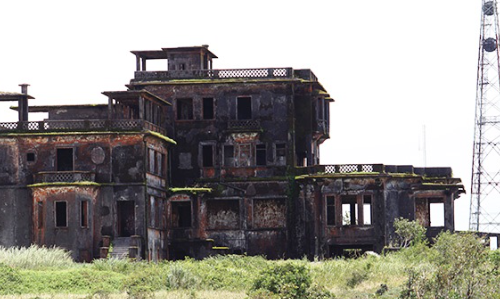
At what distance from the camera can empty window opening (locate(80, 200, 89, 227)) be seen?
54.6 m

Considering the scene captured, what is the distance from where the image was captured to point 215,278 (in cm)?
4169

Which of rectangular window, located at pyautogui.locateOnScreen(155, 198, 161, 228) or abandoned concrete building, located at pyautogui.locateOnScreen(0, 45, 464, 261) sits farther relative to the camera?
rectangular window, located at pyautogui.locateOnScreen(155, 198, 161, 228)

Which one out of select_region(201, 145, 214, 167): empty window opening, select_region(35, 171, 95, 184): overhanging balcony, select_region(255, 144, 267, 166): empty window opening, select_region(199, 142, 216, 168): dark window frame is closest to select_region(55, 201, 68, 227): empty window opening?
select_region(35, 171, 95, 184): overhanging balcony

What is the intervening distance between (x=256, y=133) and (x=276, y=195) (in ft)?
12.0

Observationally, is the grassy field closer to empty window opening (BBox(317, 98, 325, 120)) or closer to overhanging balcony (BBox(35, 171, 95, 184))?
overhanging balcony (BBox(35, 171, 95, 184))

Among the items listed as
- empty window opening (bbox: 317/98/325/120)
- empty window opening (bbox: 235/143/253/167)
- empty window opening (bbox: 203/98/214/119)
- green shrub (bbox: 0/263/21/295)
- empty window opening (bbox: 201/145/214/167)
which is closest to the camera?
green shrub (bbox: 0/263/21/295)

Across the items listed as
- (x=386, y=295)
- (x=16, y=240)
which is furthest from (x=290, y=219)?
(x=386, y=295)

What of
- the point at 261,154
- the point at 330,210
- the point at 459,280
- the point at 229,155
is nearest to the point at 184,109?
the point at 229,155

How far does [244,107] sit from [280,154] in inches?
135

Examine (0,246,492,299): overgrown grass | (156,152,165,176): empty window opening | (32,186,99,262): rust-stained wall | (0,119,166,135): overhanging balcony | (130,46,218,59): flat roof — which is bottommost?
(0,246,492,299): overgrown grass

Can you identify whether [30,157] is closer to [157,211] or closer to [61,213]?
[61,213]

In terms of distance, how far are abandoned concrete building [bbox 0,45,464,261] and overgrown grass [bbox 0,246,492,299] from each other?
7.45m

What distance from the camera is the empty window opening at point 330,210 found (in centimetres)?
6022

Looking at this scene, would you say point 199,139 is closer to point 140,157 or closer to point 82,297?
point 140,157
